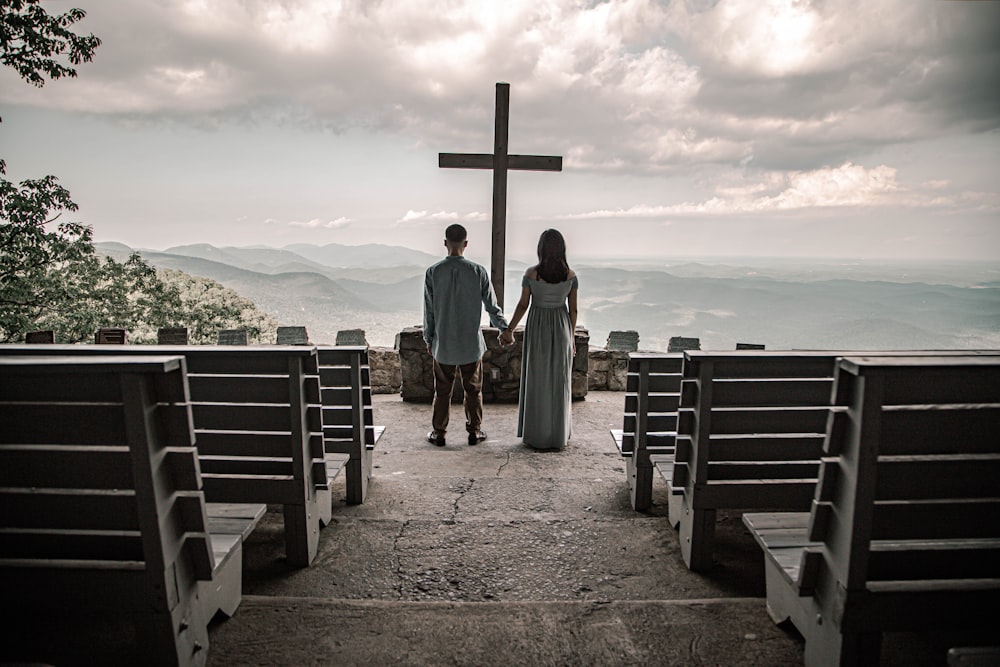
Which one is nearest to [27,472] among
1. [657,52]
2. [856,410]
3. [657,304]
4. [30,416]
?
[30,416]

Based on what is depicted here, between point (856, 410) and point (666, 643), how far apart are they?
99cm

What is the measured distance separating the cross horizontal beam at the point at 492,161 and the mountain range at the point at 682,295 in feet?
3.73

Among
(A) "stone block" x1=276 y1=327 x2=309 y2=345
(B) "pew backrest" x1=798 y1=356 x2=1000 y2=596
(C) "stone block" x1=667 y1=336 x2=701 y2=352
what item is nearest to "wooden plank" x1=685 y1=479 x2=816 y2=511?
(B) "pew backrest" x1=798 y1=356 x2=1000 y2=596

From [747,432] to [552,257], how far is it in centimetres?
251

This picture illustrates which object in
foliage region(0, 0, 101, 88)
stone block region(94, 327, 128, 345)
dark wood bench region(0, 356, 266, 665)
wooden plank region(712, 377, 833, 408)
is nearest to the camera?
dark wood bench region(0, 356, 266, 665)

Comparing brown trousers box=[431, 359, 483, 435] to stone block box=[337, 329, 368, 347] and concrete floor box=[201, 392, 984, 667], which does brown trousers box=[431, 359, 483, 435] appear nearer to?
concrete floor box=[201, 392, 984, 667]

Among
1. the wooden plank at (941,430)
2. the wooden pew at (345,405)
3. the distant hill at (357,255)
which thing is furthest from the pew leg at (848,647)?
the distant hill at (357,255)

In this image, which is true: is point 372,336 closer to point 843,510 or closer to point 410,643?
point 410,643

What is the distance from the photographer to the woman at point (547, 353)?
15.4 feet

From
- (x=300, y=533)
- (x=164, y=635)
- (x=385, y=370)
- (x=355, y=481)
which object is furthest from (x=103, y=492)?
(x=385, y=370)

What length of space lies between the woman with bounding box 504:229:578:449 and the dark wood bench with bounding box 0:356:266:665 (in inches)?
128

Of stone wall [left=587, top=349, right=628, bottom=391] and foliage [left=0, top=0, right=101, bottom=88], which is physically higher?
foliage [left=0, top=0, right=101, bottom=88]

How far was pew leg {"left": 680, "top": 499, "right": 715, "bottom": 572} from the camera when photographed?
8.23 feet

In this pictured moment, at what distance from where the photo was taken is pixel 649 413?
3.30 meters
